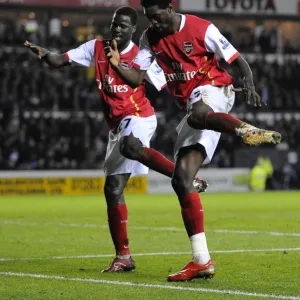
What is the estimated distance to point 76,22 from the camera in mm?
39281

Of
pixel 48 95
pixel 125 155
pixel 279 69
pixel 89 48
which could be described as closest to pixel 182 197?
pixel 125 155

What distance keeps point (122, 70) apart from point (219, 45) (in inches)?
32.8

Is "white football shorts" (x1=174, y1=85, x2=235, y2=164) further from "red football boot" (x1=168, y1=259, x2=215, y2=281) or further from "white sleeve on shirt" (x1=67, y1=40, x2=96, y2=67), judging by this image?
"white sleeve on shirt" (x1=67, y1=40, x2=96, y2=67)

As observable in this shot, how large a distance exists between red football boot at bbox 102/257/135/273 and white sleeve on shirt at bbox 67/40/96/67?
194 centimetres

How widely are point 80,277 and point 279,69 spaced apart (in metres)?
29.4

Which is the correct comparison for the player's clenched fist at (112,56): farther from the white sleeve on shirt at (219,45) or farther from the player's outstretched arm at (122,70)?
the white sleeve on shirt at (219,45)

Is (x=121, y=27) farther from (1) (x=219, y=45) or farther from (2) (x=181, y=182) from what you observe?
(2) (x=181, y=182)

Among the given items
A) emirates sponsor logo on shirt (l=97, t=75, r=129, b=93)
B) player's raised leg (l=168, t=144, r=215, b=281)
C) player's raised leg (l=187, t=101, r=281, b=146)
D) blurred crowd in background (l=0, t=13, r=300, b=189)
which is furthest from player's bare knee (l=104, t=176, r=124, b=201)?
blurred crowd in background (l=0, t=13, r=300, b=189)

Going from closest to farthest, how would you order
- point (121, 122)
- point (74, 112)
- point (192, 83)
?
point (192, 83)
point (121, 122)
point (74, 112)

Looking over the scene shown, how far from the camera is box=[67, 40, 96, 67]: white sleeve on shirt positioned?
848 cm

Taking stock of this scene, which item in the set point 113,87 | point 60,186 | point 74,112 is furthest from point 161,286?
point 74,112

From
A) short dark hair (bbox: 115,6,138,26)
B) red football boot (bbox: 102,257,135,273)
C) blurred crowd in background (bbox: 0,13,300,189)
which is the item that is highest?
short dark hair (bbox: 115,6,138,26)

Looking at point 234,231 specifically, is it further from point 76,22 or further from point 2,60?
point 76,22

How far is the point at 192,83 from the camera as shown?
292 inches
